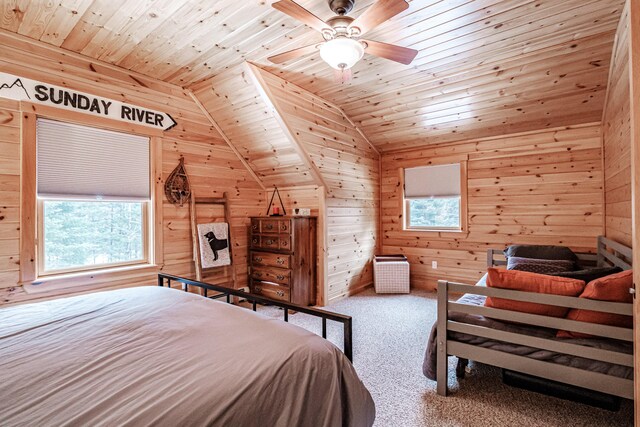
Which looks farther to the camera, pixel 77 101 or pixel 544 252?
pixel 544 252

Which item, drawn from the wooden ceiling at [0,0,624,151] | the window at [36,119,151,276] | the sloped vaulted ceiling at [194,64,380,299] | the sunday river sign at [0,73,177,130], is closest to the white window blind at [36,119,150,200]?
the window at [36,119,151,276]

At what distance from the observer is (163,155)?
3373 mm

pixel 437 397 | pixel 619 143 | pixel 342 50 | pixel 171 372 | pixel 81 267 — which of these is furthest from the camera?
pixel 81 267

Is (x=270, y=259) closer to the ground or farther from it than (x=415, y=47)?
closer to the ground

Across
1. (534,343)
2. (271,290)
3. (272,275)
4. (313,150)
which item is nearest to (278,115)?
(313,150)

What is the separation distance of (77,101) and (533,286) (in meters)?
3.84

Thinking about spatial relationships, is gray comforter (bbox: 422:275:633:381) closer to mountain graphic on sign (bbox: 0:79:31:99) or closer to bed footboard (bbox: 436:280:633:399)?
bed footboard (bbox: 436:280:633:399)

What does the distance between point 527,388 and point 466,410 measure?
458 mm

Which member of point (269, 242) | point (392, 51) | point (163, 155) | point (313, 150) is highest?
point (392, 51)

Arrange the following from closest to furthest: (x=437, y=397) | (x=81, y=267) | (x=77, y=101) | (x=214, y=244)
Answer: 1. (x=437, y=397)
2. (x=77, y=101)
3. (x=81, y=267)
4. (x=214, y=244)

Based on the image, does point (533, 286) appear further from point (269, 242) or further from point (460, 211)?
point (269, 242)

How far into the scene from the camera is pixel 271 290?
3953 mm

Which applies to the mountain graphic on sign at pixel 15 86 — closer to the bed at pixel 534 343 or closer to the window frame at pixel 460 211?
the bed at pixel 534 343

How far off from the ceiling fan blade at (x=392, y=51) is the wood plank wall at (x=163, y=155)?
237 cm
